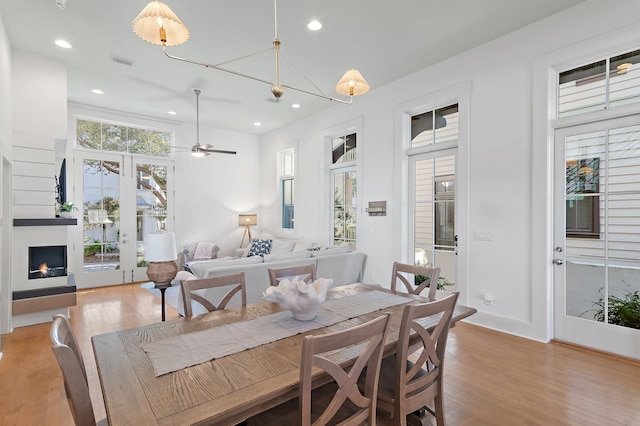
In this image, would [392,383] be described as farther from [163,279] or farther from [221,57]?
[221,57]

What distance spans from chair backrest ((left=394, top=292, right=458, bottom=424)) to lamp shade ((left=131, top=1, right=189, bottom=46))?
6.43ft

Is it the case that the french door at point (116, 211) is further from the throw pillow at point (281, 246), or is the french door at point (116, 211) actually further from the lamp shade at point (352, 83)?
the lamp shade at point (352, 83)

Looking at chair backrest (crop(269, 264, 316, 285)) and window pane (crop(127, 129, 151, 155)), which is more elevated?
window pane (crop(127, 129, 151, 155))

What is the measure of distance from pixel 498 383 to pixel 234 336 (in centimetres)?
216

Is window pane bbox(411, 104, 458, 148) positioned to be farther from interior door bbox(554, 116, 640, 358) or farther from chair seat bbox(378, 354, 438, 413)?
chair seat bbox(378, 354, 438, 413)

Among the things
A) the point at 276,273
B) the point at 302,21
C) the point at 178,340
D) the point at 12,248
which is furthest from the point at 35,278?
the point at 302,21

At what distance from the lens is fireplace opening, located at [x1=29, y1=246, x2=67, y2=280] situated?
405 cm

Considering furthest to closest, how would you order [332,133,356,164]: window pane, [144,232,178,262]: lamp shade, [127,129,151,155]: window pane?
[127,129,151,155]: window pane → [332,133,356,164]: window pane → [144,232,178,262]: lamp shade

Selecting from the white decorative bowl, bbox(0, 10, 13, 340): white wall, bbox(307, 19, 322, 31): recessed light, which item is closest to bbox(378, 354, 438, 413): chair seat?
the white decorative bowl

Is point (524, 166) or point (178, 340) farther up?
point (524, 166)

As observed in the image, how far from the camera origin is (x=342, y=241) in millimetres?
5848

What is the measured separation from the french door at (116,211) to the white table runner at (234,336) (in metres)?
5.64

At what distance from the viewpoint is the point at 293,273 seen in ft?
8.50

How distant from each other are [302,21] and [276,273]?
2590 millimetres
